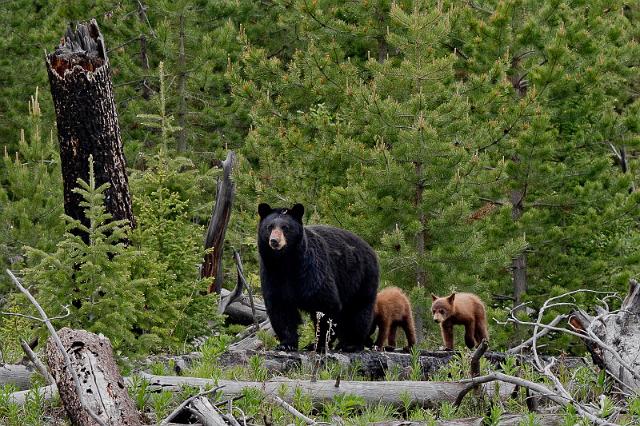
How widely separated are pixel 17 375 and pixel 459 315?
5334 mm

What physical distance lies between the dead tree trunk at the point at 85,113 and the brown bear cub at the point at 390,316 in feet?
9.88

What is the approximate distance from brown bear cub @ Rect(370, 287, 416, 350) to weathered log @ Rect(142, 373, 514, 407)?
3777 mm

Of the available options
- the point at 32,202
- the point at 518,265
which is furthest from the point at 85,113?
the point at 518,265

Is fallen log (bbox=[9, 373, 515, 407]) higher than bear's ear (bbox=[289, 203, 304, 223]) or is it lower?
lower

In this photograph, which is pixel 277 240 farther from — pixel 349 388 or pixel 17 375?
pixel 17 375

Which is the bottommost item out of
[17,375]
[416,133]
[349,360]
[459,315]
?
[459,315]

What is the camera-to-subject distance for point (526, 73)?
2125 cm

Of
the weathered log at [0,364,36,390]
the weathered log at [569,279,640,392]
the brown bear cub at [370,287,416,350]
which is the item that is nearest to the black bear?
the brown bear cub at [370,287,416,350]

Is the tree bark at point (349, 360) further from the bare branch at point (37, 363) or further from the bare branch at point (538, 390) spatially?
the bare branch at point (538, 390)

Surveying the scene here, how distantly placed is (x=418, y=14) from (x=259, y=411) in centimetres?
1187

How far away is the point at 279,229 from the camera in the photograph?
1070cm

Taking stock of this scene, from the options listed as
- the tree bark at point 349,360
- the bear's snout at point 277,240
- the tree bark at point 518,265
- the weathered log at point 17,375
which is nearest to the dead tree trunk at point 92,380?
the weathered log at point 17,375

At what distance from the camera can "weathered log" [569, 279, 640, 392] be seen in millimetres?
8602

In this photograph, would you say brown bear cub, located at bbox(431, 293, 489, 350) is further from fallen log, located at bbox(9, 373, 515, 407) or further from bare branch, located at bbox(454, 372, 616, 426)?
bare branch, located at bbox(454, 372, 616, 426)
